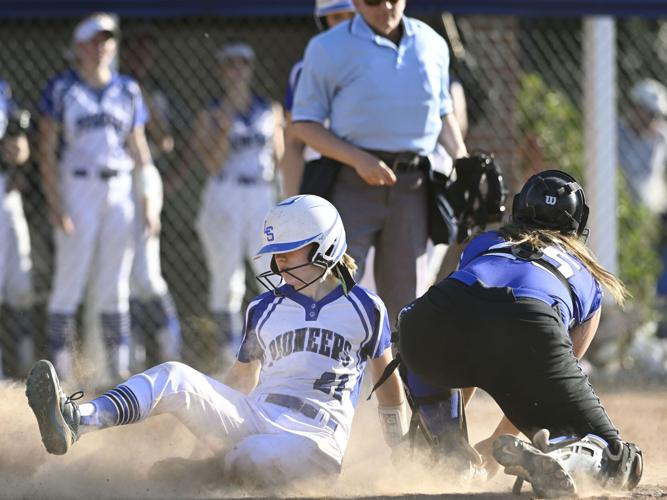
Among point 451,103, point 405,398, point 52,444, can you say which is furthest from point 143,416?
point 451,103

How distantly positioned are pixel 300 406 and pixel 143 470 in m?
0.62

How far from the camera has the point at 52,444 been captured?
11.8 feet

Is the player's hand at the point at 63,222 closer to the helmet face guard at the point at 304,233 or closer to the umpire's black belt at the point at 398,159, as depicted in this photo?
the umpire's black belt at the point at 398,159

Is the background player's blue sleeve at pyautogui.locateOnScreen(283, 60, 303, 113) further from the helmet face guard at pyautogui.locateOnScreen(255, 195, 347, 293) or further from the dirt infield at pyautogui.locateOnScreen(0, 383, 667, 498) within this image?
the dirt infield at pyautogui.locateOnScreen(0, 383, 667, 498)

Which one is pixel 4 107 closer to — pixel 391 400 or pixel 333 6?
pixel 333 6

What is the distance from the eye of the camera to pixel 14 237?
7.16 metres

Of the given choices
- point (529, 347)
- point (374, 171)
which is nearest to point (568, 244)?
point (529, 347)

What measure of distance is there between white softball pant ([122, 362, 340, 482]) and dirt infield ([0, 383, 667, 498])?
0.08 meters

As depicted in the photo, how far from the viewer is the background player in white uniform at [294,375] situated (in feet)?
12.9

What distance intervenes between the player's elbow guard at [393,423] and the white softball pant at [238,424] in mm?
263

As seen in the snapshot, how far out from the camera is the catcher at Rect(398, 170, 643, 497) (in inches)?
149

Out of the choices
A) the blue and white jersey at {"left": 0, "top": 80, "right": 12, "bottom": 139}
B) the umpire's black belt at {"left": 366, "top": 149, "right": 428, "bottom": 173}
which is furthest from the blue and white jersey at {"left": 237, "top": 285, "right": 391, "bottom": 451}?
the blue and white jersey at {"left": 0, "top": 80, "right": 12, "bottom": 139}

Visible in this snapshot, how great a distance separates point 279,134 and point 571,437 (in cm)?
446

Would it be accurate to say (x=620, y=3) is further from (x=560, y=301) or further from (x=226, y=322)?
(x=560, y=301)
